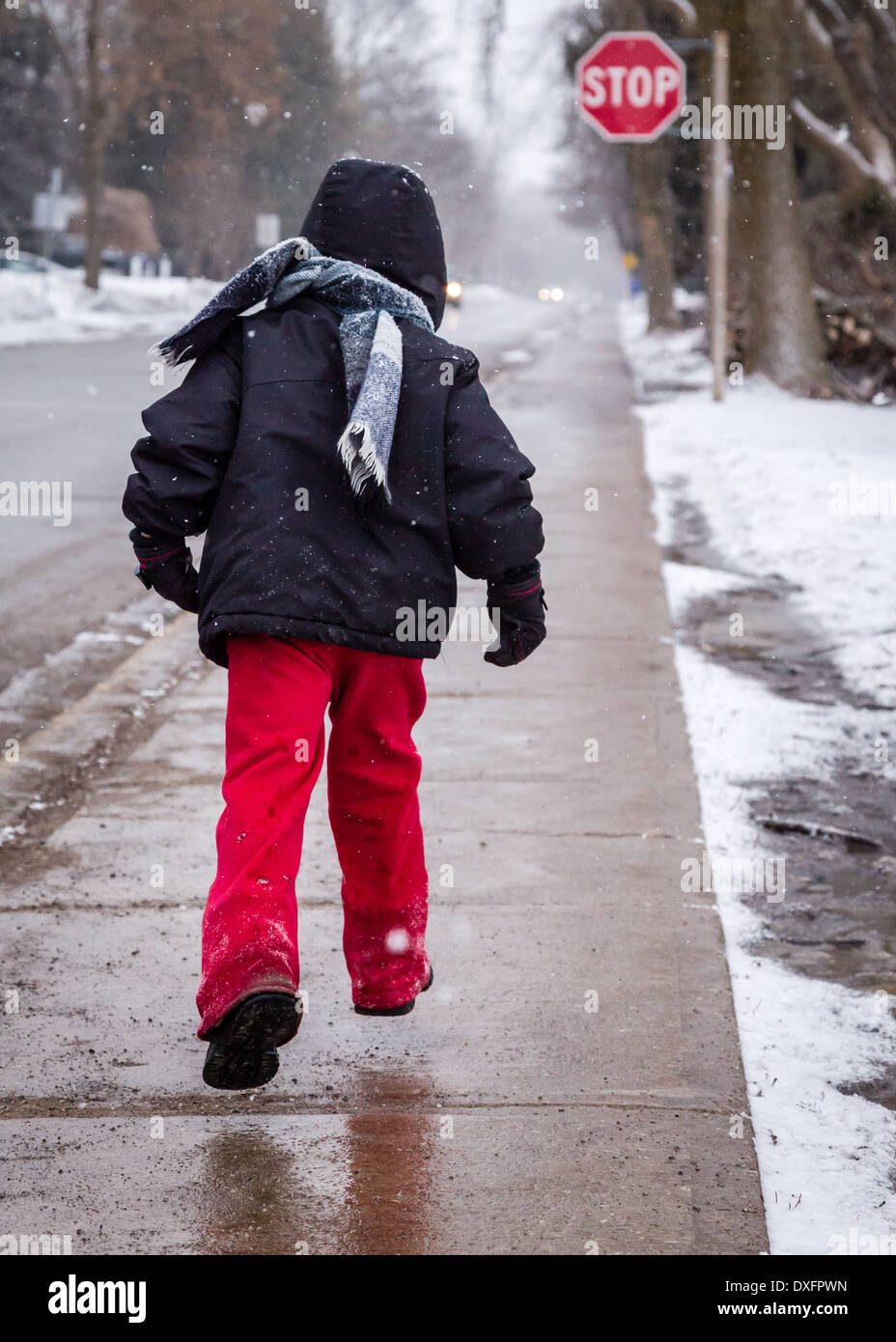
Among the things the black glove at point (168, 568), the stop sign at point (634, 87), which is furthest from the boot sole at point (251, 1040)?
the stop sign at point (634, 87)

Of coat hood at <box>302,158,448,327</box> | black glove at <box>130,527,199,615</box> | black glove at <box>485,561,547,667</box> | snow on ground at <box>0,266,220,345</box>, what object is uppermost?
coat hood at <box>302,158,448,327</box>

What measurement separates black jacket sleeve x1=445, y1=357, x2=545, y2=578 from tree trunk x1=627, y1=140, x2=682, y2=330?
29.7 metres

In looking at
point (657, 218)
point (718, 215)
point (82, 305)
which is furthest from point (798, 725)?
point (82, 305)

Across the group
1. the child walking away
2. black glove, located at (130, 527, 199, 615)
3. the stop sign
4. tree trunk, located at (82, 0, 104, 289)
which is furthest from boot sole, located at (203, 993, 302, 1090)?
tree trunk, located at (82, 0, 104, 289)

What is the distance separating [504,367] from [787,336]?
8.27 meters

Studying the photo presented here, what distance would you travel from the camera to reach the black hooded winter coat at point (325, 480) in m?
3.02

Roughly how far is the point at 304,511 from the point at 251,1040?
0.99m

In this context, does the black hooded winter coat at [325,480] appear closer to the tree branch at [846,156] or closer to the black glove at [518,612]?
the black glove at [518,612]

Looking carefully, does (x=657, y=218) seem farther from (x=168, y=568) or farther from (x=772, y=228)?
(x=168, y=568)

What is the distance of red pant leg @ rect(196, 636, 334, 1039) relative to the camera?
298 cm

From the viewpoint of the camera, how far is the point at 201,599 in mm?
3139

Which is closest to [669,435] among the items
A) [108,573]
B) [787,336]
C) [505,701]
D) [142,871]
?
[787,336]

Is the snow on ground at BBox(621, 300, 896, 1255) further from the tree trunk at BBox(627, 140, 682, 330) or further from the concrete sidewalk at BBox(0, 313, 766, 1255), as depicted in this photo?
the tree trunk at BBox(627, 140, 682, 330)
